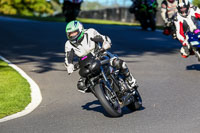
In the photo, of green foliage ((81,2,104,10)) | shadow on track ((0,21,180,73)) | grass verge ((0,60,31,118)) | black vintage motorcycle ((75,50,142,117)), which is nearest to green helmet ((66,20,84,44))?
black vintage motorcycle ((75,50,142,117))

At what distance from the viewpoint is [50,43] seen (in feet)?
66.4

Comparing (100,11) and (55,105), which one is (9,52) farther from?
(100,11)

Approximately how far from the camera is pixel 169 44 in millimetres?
20031

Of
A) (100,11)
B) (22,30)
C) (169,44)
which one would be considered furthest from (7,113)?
(100,11)

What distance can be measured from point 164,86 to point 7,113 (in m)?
3.90

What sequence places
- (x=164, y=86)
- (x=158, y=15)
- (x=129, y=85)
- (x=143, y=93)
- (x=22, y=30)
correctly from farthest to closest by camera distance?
(x=158, y=15) → (x=22, y=30) → (x=164, y=86) → (x=143, y=93) → (x=129, y=85)

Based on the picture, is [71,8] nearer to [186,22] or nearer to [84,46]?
[186,22]

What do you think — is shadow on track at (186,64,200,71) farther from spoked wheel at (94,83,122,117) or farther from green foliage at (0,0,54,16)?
green foliage at (0,0,54,16)

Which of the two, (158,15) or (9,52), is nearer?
(9,52)

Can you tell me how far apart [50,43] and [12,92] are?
8.90 meters

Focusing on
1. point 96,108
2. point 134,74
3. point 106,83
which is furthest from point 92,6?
point 106,83

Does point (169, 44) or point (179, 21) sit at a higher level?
point (179, 21)

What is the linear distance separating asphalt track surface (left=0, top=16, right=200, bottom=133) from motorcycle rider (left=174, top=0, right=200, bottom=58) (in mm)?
819

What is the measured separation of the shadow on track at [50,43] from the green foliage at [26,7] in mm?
53523
